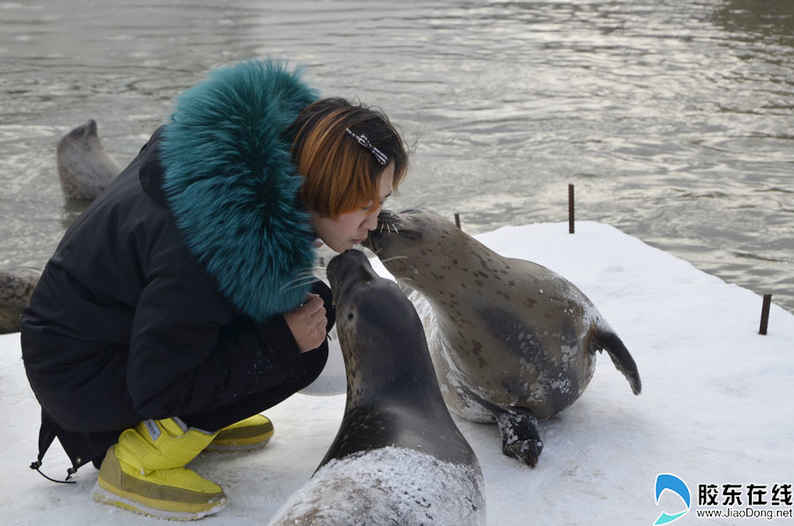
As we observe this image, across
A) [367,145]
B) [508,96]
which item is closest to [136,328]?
[367,145]

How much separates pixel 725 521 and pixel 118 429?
171 centimetres

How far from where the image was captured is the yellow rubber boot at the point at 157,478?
2.61m

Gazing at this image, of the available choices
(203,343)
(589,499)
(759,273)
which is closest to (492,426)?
(589,499)

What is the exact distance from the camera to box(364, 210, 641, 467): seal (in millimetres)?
2990

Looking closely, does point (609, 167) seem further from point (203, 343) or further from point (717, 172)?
point (203, 343)

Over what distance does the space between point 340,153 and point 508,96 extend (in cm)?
928

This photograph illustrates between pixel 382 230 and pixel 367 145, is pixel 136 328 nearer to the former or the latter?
pixel 367 145

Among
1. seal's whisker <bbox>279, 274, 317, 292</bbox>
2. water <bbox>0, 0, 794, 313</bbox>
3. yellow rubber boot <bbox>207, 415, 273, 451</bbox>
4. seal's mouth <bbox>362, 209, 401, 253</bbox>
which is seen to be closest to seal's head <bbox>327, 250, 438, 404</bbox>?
seal's whisker <bbox>279, 274, 317, 292</bbox>

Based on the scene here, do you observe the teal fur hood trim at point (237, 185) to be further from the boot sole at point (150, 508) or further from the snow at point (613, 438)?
the snow at point (613, 438)

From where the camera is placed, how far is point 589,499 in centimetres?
271

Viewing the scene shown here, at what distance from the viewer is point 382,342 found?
242 cm

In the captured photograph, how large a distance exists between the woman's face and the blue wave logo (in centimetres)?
115

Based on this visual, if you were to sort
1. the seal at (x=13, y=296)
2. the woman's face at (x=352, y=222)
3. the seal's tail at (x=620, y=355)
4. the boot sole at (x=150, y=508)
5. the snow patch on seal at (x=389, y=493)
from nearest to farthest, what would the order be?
the snow patch on seal at (x=389, y=493) → the woman's face at (x=352, y=222) → the boot sole at (x=150, y=508) → the seal's tail at (x=620, y=355) → the seal at (x=13, y=296)

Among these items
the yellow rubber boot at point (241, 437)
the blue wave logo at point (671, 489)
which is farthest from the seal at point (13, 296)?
the blue wave logo at point (671, 489)
